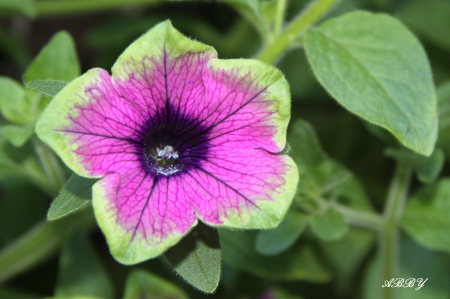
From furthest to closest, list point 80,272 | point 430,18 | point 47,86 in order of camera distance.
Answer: point 430,18
point 80,272
point 47,86

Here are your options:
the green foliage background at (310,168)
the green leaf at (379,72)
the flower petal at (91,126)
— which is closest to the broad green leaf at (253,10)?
the green foliage background at (310,168)

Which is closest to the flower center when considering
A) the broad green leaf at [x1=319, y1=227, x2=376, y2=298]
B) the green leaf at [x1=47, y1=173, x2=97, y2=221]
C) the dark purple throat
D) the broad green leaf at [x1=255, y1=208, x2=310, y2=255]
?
the dark purple throat

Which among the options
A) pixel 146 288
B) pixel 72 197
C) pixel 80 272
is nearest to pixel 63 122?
pixel 72 197

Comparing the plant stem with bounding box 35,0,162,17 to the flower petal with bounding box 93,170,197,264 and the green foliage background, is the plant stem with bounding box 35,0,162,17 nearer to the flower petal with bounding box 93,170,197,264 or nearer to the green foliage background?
the green foliage background

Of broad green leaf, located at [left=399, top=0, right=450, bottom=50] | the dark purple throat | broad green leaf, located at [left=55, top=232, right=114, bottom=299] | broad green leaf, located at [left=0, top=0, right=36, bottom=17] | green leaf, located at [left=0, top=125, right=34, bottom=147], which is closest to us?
the dark purple throat

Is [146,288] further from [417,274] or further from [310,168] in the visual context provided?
[417,274]

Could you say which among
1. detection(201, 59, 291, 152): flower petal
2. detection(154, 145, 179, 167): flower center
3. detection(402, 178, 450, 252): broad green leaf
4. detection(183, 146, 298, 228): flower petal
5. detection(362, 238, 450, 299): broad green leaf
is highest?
detection(201, 59, 291, 152): flower petal
